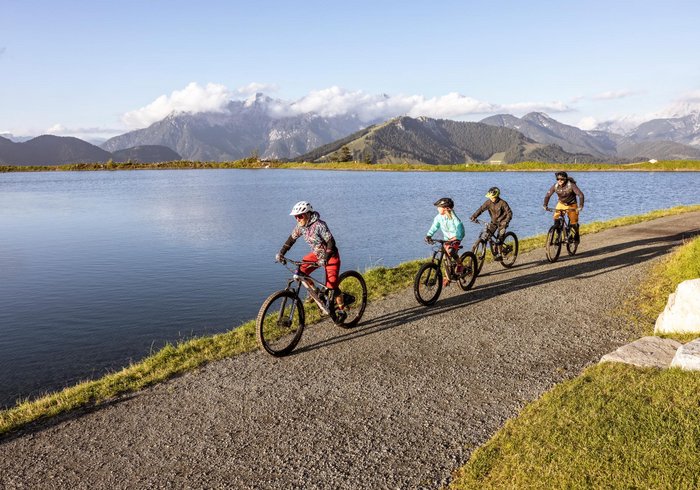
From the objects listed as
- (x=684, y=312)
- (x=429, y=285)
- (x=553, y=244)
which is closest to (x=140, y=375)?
(x=429, y=285)

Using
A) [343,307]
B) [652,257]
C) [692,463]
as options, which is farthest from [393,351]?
[652,257]

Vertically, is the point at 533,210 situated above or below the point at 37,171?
below

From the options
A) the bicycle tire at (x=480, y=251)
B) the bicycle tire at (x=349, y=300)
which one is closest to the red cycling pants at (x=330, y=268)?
the bicycle tire at (x=349, y=300)

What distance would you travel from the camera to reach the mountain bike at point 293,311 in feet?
32.1

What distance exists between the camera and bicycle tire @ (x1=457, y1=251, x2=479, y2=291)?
1414 centimetres

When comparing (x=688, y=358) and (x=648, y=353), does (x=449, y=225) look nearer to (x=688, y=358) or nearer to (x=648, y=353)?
(x=648, y=353)

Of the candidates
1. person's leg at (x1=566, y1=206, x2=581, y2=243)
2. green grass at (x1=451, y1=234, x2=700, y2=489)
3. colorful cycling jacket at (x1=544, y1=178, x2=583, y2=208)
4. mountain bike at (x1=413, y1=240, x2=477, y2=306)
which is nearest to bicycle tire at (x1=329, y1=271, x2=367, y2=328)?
mountain bike at (x1=413, y1=240, x2=477, y2=306)

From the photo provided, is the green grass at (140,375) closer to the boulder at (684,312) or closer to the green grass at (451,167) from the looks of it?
the boulder at (684,312)

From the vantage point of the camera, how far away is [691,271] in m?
13.3

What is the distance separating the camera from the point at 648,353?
8344 mm

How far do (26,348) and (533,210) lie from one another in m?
45.9

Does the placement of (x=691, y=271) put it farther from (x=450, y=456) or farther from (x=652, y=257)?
(x=450, y=456)

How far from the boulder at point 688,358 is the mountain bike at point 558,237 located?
33.7 ft

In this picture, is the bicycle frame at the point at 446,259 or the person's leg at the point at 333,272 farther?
the bicycle frame at the point at 446,259
